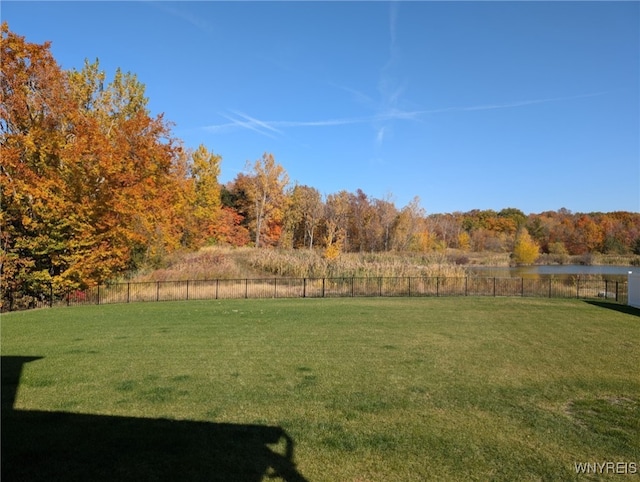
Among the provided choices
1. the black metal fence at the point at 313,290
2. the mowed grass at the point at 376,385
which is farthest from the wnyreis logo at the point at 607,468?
the black metal fence at the point at 313,290

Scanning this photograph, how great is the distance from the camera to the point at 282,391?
7.26 metres

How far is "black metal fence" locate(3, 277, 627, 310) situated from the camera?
2266cm

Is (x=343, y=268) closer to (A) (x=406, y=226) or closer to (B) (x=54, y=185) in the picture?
(B) (x=54, y=185)

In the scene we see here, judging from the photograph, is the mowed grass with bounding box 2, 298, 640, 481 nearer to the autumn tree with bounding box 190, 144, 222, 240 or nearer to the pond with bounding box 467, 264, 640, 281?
the pond with bounding box 467, 264, 640, 281

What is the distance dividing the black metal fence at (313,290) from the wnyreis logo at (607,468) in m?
20.0

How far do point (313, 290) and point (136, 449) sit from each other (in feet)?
69.8

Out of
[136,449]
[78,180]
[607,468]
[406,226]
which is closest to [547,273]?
[406,226]

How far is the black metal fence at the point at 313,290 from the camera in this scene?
22656mm

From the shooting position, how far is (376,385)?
299 inches

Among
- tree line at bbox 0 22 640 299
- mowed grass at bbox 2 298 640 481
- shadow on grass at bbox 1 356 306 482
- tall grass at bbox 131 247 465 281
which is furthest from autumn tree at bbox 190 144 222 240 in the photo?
shadow on grass at bbox 1 356 306 482

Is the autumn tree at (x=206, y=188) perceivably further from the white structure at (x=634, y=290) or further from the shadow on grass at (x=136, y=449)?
the shadow on grass at (x=136, y=449)

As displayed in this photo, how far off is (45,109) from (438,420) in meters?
23.9

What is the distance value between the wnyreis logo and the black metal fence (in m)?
20.0

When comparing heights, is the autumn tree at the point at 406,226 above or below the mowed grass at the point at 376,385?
above
